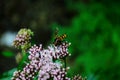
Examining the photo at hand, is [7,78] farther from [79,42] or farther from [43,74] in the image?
[79,42]

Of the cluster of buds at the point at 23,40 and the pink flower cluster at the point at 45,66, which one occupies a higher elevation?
the cluster of buds at the point at 23,40

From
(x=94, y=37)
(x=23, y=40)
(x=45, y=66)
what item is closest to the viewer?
(x=45, y=66)

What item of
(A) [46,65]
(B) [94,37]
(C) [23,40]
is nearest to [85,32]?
(B) [94,37]

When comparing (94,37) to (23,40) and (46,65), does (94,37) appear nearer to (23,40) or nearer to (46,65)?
(23,40)

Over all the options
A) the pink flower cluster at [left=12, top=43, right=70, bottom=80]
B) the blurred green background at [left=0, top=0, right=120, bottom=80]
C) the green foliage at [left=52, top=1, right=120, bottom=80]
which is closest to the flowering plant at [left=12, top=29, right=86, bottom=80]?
the pink flower cluster at [left=12, top=43, right=70, bottom=80]

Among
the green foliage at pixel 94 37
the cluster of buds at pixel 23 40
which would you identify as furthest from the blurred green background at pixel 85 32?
the cluster of buds at pixel 23 40

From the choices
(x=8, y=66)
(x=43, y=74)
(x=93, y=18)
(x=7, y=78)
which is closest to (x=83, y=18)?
(x=93, y=18)

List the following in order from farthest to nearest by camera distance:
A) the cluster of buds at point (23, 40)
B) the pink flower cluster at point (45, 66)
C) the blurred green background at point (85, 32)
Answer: the blurred green background at point (85, 32)
the cluster of buds at point (23, 40)
the pink flower cluster at point (45, 66)

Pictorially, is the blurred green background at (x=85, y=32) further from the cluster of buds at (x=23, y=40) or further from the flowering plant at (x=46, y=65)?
the flowering plant at (x=46, y=65)

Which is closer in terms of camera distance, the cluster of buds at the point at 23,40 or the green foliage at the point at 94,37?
the cluster of buds at the point at 23,40

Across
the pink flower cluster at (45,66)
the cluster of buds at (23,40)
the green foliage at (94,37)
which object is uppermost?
the green foliage at (94,37)
